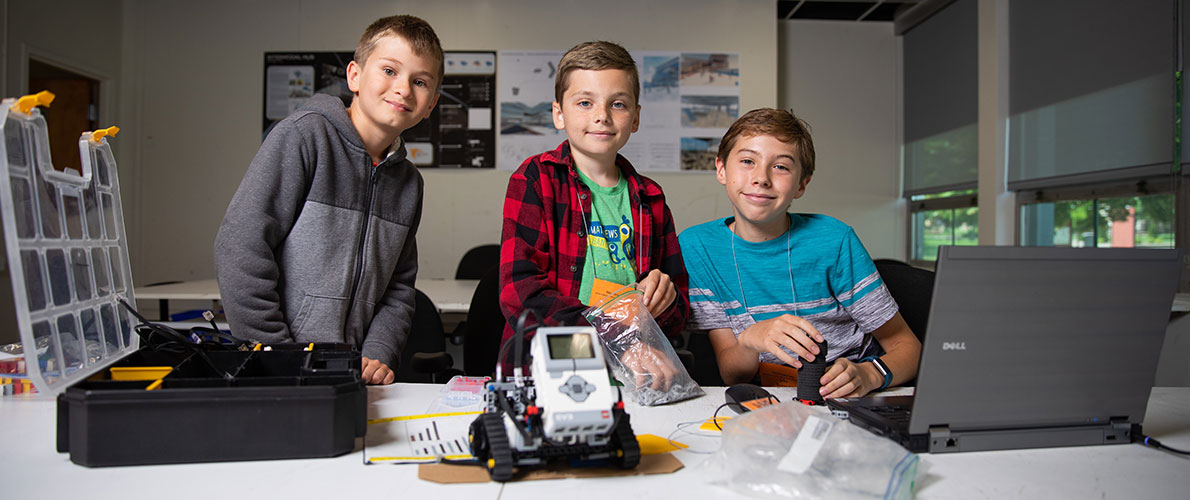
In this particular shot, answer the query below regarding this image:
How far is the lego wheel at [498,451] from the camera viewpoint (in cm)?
74

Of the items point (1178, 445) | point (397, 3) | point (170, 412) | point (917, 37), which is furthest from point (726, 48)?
point (170, 412)

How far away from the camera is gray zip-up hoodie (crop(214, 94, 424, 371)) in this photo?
129 centimetres

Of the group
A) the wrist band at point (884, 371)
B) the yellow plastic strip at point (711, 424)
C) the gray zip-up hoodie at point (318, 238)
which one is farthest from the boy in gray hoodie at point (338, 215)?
the wrist band at point (884, 371)

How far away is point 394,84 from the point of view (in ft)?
4.58

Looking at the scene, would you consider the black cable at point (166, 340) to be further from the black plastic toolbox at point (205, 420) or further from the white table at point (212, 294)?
the white table at point (212, 294)

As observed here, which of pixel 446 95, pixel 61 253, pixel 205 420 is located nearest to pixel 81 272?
pixel 61 253

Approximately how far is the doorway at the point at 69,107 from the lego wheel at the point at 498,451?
15.9 feet

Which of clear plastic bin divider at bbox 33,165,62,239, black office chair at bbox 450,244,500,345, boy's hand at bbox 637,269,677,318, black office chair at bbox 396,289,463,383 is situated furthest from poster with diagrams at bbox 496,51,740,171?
clear plastic bin divider at bbox 33,165,62,239

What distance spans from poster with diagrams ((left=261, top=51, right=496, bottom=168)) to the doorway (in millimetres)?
1085

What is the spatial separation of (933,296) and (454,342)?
2.03 meters

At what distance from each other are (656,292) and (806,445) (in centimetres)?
51

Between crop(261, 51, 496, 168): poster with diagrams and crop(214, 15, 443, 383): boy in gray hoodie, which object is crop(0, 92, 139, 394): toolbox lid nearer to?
crop(214, 15, 443, 383): boy in gray hoodie

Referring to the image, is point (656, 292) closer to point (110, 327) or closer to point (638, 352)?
point (638, 352)

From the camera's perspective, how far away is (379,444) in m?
0.88
